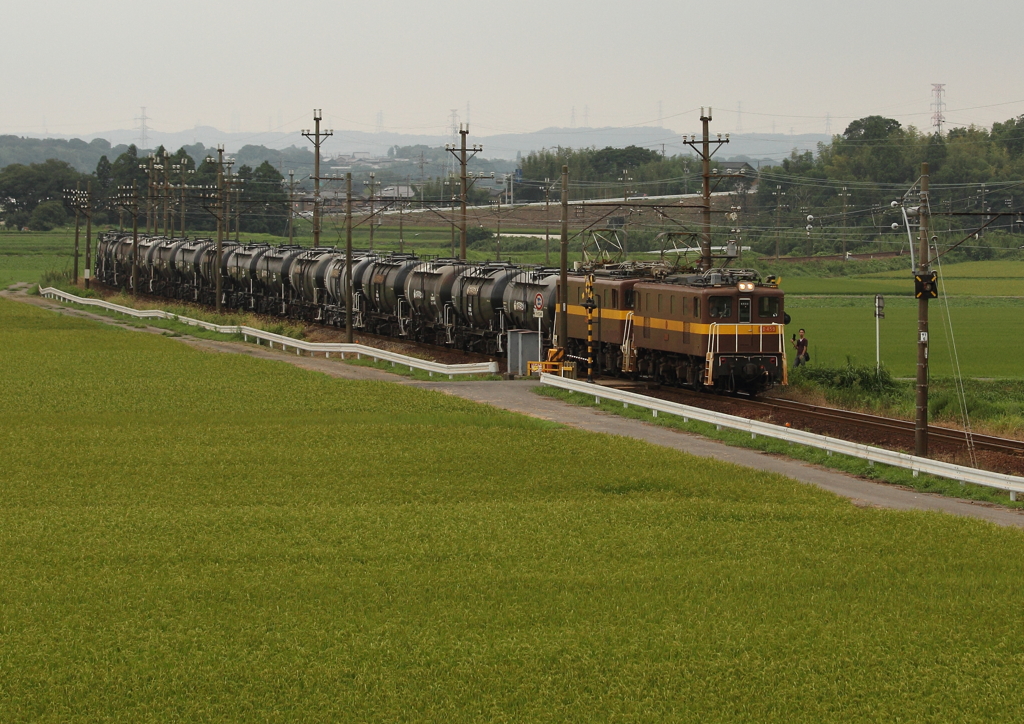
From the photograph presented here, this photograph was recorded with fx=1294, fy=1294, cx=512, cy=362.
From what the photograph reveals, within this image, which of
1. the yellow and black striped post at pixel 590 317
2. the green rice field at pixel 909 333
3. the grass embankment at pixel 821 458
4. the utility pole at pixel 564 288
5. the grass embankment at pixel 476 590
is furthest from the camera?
the green rice field at pixel 909 333

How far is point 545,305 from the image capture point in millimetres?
51531

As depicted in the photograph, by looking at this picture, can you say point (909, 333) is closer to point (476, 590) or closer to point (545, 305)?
point (545, 305)

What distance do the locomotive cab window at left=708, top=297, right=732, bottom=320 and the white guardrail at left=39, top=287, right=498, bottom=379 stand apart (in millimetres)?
12015

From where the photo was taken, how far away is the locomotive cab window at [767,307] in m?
42.1

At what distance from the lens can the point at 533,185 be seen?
646ft

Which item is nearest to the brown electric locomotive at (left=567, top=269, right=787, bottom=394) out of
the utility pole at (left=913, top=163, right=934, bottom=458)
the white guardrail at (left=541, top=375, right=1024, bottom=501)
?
the white guardrail at (left=541, top=375, right=1024, bottom=501)

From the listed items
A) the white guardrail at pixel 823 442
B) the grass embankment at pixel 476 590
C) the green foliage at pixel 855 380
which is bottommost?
the grass embankment at pixel 476 590

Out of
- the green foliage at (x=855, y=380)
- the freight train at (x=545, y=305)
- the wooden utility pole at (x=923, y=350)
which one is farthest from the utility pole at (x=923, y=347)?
the green foliage at (x=855, y=380)

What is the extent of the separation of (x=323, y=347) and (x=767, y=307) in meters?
24.2

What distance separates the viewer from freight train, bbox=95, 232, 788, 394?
138ft

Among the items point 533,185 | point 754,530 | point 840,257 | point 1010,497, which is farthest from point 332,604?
point 533,185

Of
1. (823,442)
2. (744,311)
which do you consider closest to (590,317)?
(744,311)

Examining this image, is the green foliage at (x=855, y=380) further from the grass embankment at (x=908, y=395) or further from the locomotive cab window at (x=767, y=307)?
the locomotive cab window at (x=767, y=307)

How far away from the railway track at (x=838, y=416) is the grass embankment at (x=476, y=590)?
784cm
